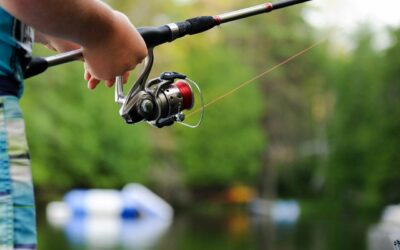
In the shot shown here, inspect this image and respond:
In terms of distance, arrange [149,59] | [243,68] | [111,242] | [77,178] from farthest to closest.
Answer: [243,68] → [77,178] → [111,242] → [149,59]

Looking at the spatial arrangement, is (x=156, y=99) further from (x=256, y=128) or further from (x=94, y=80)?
(x=256, y=128)

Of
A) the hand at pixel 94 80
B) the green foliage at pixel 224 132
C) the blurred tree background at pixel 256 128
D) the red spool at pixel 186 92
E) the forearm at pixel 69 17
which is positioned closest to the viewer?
the forearm at pixel 69 17

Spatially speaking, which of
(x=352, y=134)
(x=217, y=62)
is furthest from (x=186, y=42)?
(x=352, y=134)

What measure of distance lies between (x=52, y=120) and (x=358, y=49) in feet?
56.7

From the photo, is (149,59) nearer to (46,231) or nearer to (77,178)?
(46,231)

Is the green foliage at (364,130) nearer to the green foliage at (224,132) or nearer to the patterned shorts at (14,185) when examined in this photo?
the green foliage at (224,132)

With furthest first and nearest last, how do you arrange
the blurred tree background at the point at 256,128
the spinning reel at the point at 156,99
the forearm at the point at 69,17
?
the blurred tree background at the point at 256,128
the spinning reel at the point at 156,99
the forearm at the point at 69,17

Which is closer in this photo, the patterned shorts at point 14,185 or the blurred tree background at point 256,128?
the patterned shorts at point 14,185

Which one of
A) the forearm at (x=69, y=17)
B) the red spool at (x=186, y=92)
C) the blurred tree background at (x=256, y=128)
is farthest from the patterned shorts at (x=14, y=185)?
the blurred tree background at (x=256, y=128)

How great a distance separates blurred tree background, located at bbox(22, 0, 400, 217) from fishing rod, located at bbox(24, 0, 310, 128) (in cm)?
2658

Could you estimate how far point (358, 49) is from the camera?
3756 cm

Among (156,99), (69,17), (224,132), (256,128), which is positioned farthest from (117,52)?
(256,128)

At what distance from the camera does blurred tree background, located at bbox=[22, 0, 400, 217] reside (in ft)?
104

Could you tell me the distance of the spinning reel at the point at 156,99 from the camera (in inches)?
64.6
